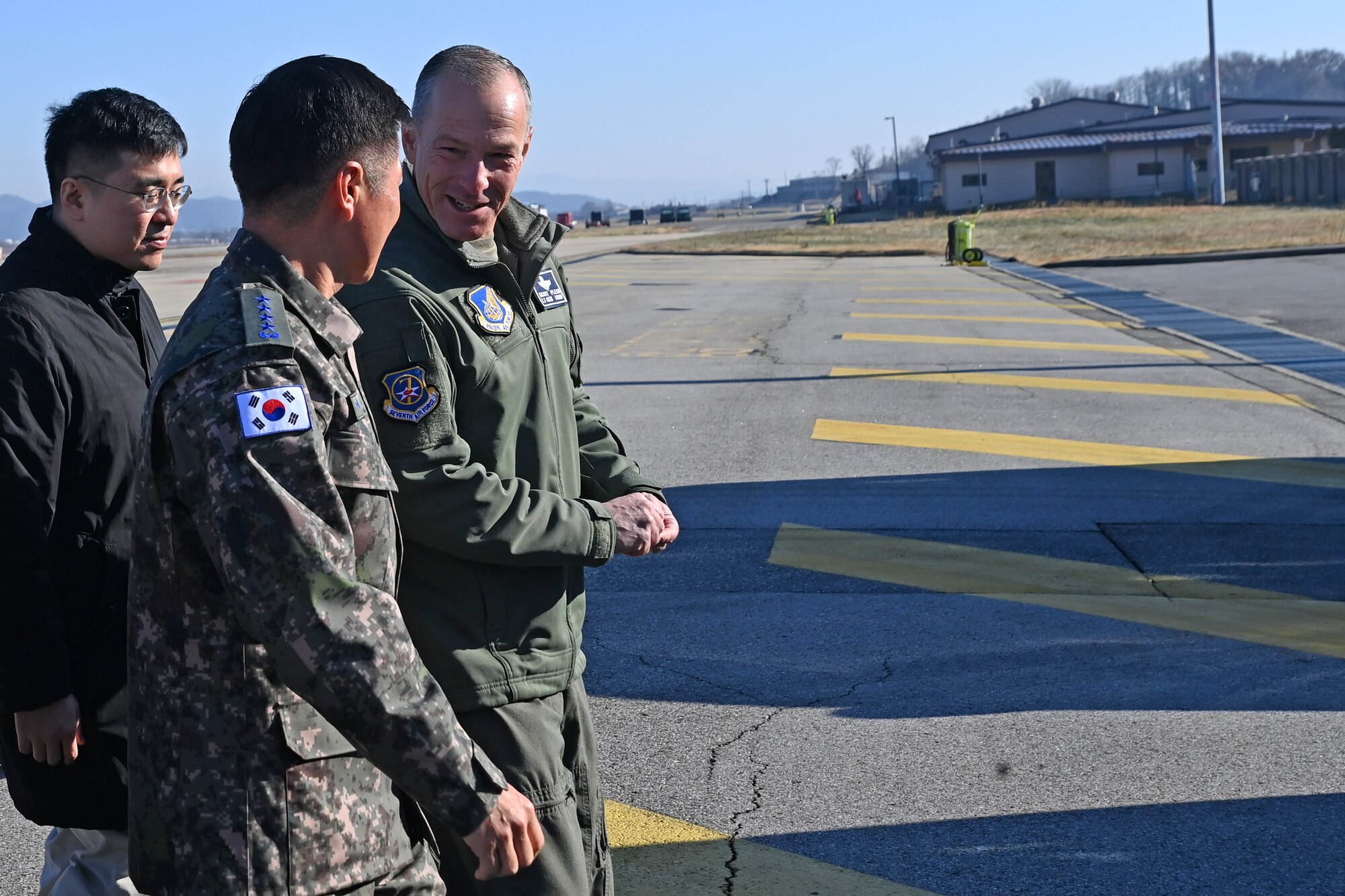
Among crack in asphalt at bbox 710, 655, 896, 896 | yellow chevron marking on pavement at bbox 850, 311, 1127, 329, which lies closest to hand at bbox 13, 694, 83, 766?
crack in asphalt at bbox 710, 655, 896, 896

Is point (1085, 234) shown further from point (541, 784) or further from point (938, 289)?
point (541, 784)

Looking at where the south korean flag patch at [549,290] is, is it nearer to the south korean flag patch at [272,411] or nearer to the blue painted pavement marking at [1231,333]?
the south korean flag patch at [272,411]

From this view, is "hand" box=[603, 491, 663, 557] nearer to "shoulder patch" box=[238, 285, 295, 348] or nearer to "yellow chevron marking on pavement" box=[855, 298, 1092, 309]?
"shoulder patch" box=[238, 285, 295, 348]

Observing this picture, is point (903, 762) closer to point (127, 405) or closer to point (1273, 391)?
point (127, 405)

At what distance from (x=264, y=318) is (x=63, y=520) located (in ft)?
3.77

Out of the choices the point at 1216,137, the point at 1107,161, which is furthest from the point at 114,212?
the point at 1107,161

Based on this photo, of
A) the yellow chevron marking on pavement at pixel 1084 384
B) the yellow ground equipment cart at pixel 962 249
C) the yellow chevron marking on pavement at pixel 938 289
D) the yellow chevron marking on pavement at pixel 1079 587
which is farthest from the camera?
the yellow ground equipment cart at pixel 962 249

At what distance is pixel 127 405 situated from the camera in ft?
9.41

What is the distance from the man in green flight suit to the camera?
7.99ft

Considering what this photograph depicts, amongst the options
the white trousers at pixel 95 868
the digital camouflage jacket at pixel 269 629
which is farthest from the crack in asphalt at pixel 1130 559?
the digital camouflage jacket at pixel 269 629

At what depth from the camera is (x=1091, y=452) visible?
9406 mm

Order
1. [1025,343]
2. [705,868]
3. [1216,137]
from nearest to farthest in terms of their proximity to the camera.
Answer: [705,868], [1025,343], [1216,137]

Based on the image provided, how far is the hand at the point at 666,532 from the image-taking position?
284cm

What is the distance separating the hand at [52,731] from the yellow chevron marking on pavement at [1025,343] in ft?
43.8
